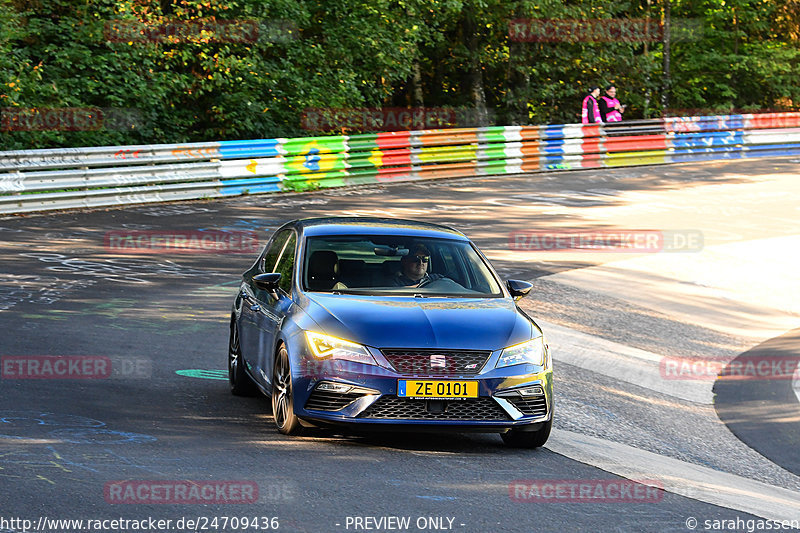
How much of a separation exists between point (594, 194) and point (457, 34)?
11.1 meters

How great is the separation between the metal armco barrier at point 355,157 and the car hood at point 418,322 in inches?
585

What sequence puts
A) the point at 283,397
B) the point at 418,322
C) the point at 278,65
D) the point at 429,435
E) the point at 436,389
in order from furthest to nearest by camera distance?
the point at 278,65 → the point at 429,435 → the point at 283,397 → the point at 418,322 → the point at 436,389

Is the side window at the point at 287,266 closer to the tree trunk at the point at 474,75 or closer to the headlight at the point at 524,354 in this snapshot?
the headlight at the point at 524,354

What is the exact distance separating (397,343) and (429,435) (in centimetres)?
122

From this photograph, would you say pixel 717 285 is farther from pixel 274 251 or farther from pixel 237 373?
pixel 237 373

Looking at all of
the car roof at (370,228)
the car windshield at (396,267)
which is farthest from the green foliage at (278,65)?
the car windshield at (396,267)

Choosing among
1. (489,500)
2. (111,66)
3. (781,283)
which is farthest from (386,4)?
(489,500)

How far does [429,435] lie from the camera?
8.58 meters

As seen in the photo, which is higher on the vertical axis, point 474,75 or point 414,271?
point 474,75

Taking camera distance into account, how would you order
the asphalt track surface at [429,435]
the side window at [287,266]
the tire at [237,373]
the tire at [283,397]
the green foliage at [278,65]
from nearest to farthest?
the asphalt track surface at [429,435], the tire at [283,397], the side window at [287,266], the tire at [237,373], the green foliage at [278,65]

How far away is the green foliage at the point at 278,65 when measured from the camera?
2611 cm

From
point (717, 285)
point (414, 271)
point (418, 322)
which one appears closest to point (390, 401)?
point (418, 322)

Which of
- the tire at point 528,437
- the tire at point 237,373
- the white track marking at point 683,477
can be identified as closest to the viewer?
the white track marking at point 683,477

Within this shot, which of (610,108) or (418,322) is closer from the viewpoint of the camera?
(418,322)
